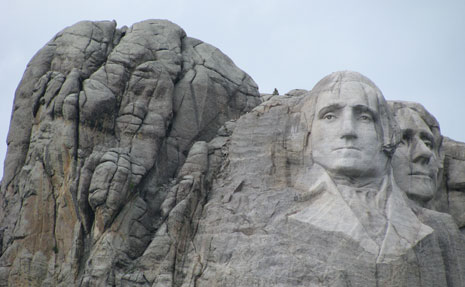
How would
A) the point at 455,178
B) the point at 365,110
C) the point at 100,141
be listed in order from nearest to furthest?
the point at 365,110
the point at 100,141
the point at 455,178

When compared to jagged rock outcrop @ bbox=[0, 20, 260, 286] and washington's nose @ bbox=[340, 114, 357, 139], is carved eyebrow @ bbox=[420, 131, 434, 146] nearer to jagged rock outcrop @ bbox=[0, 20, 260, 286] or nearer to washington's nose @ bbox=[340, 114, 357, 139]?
washington's nose @ bbox=[340, 114, 357, 139]

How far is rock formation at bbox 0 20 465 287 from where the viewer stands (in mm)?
21297

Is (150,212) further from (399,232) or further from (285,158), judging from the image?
(399,232)

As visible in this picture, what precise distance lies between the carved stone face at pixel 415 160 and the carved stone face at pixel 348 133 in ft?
4.82

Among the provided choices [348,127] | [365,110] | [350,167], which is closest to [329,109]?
[348,127]

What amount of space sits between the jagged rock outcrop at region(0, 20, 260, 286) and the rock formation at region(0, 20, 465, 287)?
0.03 m

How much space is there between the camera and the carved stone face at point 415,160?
23922mm

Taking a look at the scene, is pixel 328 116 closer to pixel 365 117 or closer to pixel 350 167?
pixel 365 117

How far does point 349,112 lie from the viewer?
22.4 metres

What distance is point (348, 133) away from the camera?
2214 cm

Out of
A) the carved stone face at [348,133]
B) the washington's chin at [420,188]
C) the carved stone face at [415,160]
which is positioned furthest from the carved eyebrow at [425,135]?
the carved stone face at [348,133]

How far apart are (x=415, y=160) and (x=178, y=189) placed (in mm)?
5387

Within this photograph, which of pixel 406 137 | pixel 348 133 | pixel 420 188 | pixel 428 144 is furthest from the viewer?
pixel 428 144

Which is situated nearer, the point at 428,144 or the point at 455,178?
the point at 428,144
